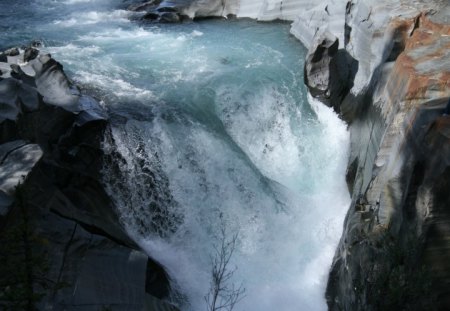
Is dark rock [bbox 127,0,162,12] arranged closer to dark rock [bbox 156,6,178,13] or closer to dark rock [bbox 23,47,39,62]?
dark rock [bbox 156,6,178,13]

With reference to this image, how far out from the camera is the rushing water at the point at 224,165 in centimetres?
763

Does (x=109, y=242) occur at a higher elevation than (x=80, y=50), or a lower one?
lower

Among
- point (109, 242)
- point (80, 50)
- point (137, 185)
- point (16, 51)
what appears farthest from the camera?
point (80, 50)

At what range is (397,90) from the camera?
248 inches

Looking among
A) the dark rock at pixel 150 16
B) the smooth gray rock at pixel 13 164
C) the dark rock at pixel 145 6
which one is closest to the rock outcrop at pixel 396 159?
the smooth gray rock at pixel 13 164

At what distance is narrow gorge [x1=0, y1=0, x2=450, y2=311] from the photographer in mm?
5047

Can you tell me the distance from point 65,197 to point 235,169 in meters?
3.00

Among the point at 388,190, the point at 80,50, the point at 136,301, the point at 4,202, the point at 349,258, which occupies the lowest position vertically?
the point at 136,301

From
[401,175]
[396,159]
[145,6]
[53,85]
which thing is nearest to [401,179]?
[401,175]

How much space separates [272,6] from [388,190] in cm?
1073

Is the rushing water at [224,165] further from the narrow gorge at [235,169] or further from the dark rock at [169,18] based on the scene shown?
the dark rock at [169,18]

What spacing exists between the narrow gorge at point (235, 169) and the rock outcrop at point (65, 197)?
0.08ft

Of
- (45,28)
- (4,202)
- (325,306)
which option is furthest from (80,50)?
(325,306)

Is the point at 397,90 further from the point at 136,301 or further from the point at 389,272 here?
the point at 136,301
